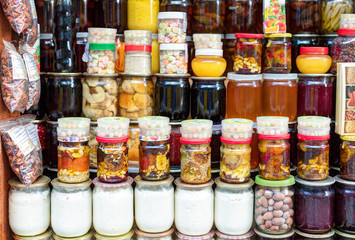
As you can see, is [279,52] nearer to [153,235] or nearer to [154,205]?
[154,205]

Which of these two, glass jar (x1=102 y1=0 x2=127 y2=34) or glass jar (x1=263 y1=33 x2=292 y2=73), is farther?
glass jar (x1=102 y1=0 x2=127 y2=34)

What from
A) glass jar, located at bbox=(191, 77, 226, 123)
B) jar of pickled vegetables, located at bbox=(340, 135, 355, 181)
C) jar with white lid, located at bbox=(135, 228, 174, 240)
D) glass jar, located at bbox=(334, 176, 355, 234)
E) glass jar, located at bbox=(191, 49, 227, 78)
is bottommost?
jar with white lid, located at bbox=(135, 228, 174, 240)

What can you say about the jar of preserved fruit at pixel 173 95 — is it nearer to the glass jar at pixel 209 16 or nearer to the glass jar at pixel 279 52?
the glass jar at pixel 209 16

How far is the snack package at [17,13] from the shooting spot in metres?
1.91

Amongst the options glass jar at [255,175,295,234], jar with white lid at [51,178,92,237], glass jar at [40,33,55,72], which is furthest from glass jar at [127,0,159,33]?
glass jar at [255,175,295,234]

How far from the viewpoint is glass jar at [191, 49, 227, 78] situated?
210 centimetres

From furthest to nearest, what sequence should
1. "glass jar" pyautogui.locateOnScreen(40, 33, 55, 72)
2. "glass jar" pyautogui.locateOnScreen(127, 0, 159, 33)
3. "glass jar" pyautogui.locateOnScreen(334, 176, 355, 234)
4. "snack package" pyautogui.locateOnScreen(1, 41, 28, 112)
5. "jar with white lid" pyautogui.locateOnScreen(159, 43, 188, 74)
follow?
"glass jar" pyautogui.locateOnScreen(40, 33, 55, 72)
"glass jar" pyautogui.locateOnScreen(127, 0, 159, 33)
"jar with white lid" pyautogui.locateOnScreen(159, 43, 188, 74)
"glass jar" pyautogui.locateOnScreen(334, 176, 355, 234)
"snack package" pyautogui.locateOnScreen(1, 41, 28, 112)

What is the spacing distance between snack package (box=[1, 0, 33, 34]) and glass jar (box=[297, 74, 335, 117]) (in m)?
1.27

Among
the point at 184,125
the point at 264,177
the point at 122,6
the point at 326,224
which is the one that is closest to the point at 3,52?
the point at 122,6

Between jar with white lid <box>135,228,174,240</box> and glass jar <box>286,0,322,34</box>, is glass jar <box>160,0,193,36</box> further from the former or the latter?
jar with white lid <box>135,228,174,240</box>

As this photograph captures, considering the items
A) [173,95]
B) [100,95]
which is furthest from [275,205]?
[100,95]

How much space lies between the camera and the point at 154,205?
1.95 meters

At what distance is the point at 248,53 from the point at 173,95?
40cm

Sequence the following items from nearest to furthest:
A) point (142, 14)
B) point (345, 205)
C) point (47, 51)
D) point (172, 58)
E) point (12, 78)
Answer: point (12, 78) < point (345, 205) < point (172, 58) < point (142, 14) < point (47, 51)
